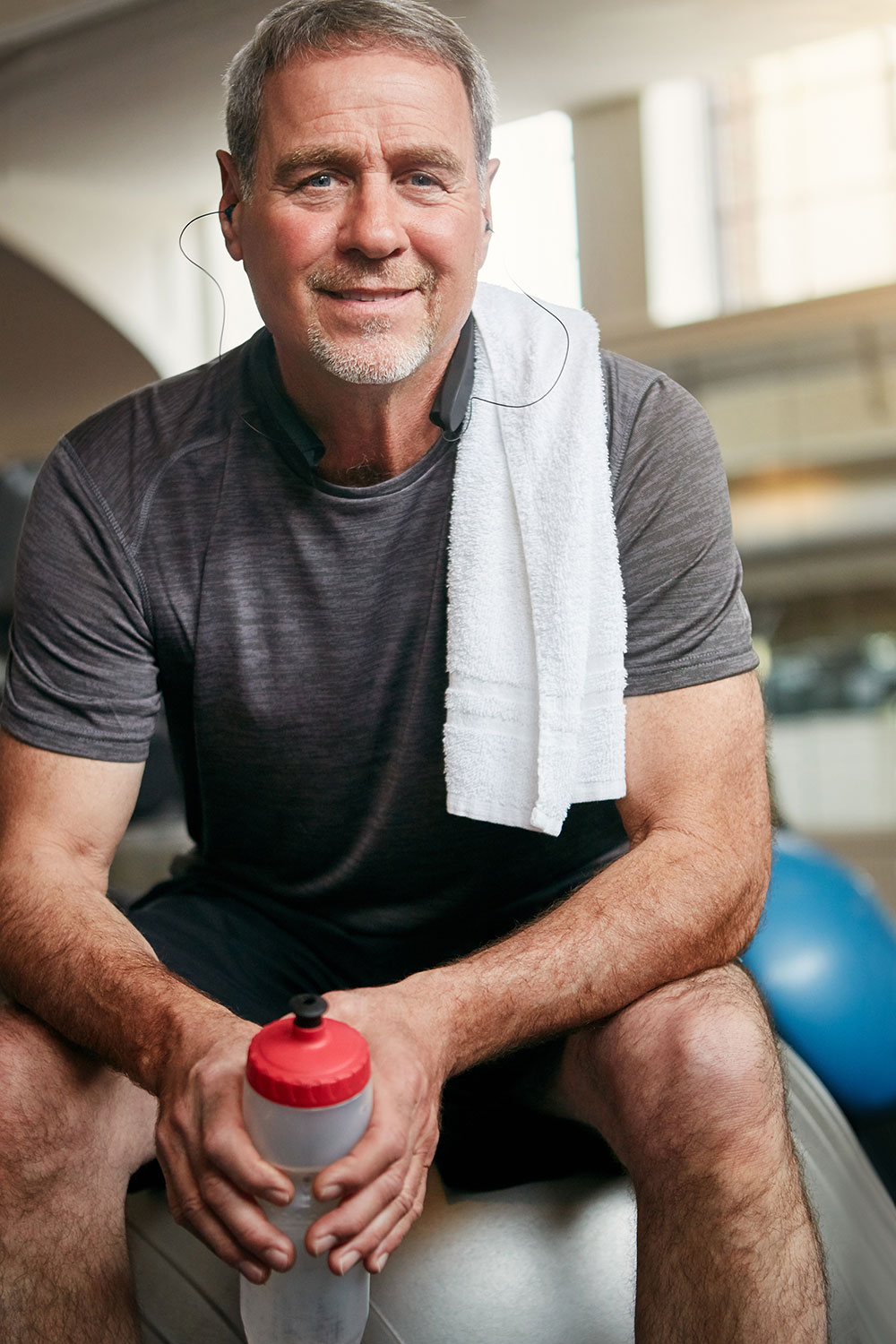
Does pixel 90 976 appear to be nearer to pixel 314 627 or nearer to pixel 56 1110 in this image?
pixel 56 1110

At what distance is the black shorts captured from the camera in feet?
3.45

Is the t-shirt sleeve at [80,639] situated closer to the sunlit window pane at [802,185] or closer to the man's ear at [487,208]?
the man's ear at [487,208]

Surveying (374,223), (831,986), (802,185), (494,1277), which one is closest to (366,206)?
(374,223)

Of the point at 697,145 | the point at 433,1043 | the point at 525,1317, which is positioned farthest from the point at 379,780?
the point at 697,145

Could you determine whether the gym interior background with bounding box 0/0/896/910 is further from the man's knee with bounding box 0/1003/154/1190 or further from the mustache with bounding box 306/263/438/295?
the man's knee with bounding box 0/1003/154/1190

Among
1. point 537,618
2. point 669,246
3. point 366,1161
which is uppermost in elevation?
point 669,246

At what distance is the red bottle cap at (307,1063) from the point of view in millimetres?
652

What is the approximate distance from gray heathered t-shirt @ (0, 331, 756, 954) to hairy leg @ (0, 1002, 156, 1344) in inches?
11.0

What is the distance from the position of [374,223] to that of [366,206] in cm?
2

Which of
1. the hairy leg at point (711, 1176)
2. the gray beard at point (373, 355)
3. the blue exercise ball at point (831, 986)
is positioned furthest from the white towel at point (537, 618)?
the blue exercise ball at point (831, 986)

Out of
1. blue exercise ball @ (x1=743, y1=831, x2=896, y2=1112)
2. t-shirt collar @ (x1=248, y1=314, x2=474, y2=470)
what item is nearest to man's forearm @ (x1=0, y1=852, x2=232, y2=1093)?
t-shirt collar @ (x1=248, y1=314, x2=474, y2=470)

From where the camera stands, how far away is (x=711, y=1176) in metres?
0.78

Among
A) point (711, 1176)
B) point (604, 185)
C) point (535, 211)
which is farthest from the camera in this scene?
point (604, 185)

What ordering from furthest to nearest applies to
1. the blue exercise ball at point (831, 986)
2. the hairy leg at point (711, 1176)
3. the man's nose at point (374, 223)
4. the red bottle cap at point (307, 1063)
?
the blue exercise ball at point (831, 986) < the man's nose at point (374, 223) < the hairy leg at point (711, 1176) < the red bottle cap at point (307, 1063)
